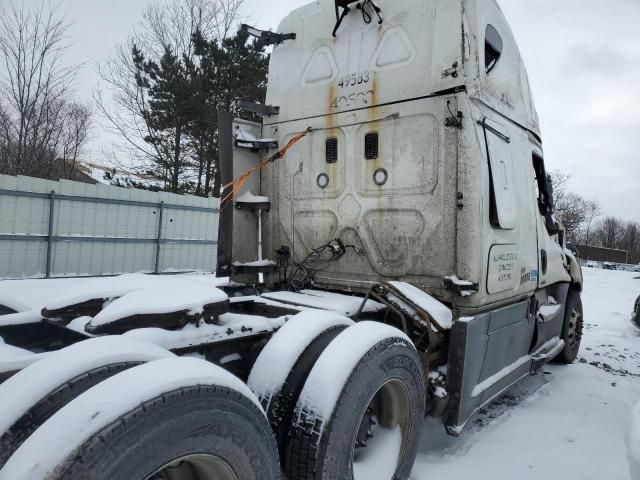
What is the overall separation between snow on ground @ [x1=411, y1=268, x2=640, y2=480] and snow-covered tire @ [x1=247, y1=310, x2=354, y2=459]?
125cm

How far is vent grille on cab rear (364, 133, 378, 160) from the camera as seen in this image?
335 centimetres

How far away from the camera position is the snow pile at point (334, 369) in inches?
73.5

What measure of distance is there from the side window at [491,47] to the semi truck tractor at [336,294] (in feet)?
0.07

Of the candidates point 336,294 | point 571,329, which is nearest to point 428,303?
point 336,294

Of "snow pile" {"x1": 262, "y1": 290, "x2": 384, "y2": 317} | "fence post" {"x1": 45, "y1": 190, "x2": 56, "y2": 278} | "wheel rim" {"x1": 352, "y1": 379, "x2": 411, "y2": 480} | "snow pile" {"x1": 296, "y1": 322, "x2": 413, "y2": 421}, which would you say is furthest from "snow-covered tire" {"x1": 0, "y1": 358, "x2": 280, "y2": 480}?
"fence post" {"x1": 45, "y1": 190, "x2": 56, "y2": 278}

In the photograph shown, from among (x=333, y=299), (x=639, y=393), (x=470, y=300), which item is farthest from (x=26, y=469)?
(x=639, y=393)

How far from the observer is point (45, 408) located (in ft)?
4.44

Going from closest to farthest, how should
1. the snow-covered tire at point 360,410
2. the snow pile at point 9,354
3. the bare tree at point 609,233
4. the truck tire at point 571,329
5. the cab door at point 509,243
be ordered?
the snow pile at point 9,354 → the snow-covered tire at point 360,410 → the cab door at point 509,243 → the truck tire at point 571,329 → the bare tree at point 609,233

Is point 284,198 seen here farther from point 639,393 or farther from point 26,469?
point 639,393

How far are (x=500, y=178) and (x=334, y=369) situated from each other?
85.3 inches

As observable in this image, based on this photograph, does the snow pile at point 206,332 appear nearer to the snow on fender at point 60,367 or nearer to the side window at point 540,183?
the snow on fender at point 60,367

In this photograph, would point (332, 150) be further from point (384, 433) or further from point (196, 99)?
point (196, 99)

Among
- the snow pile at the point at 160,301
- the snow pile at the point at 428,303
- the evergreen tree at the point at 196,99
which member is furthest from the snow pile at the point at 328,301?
the evergreen tree at the point at 196,99

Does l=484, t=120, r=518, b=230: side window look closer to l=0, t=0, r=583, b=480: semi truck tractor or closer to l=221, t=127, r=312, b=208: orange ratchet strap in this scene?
l=0, t=0, r=583, b=480: semi truck tractor
